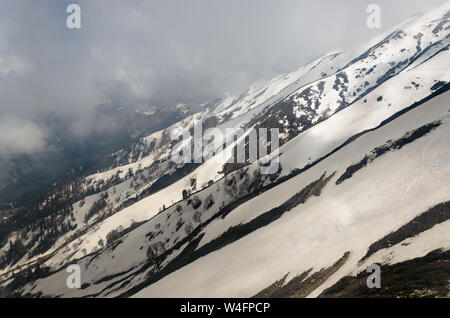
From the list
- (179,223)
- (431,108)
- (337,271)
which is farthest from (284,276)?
(179,223)

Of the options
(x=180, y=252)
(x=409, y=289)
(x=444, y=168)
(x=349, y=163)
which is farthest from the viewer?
(x=180, y=252)

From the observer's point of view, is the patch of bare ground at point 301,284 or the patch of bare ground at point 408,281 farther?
the patch of bare ground at point 301,284

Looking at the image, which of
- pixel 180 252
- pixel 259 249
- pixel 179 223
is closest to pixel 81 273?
pixel 179 223

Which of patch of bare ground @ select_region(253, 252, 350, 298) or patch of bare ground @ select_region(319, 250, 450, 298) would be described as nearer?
patch of bare ground @ select_region(319, 250, 450, 298)

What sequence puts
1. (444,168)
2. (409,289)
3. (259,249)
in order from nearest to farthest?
(409,289)
(444,168)
(259,249)

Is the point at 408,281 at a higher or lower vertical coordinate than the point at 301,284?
lower

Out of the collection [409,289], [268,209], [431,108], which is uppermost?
[431,108]

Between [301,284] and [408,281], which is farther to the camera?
[301,284]

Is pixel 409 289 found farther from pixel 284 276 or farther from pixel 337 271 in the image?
pixel 284 276

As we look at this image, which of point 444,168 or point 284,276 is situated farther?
point 444,168
